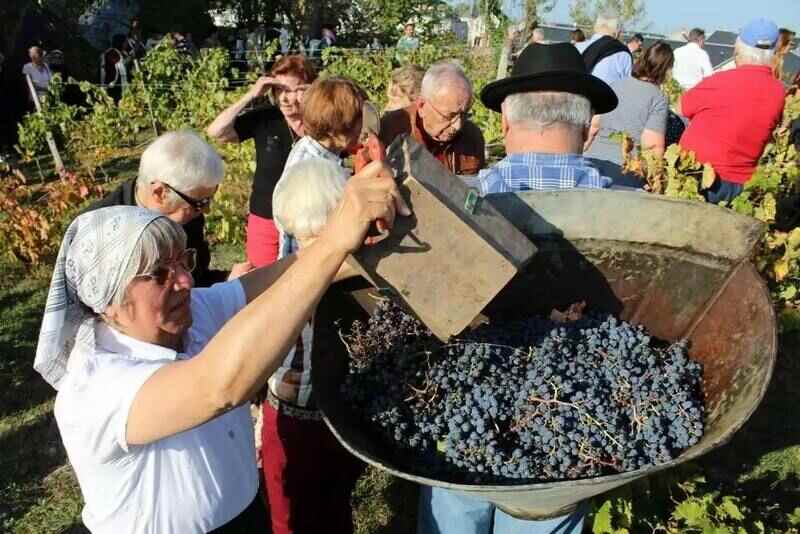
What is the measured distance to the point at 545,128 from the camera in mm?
1892

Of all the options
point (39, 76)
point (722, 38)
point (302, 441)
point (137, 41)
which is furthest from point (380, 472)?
point (722, 38)

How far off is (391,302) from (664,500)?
2.01m

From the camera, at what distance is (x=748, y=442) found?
3.70 m

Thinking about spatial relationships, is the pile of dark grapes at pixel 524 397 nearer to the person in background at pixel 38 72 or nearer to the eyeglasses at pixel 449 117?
the eyeglasses at pixel 449 117

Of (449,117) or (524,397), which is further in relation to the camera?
(449,117)

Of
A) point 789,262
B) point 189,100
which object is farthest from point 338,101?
point 189,100

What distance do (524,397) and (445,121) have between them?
249cm

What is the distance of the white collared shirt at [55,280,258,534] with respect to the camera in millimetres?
1404

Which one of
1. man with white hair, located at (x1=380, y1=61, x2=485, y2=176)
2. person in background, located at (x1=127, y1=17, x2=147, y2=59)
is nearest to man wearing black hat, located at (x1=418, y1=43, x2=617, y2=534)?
man with white hair, located at (x1=380, y1=61, x2=485, y2=176)

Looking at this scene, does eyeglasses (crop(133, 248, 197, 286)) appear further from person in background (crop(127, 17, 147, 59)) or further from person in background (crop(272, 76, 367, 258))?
person in background (crop(127, 17, 147, 59))

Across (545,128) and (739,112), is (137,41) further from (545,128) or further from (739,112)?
(545,128)

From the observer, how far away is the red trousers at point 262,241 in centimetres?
379

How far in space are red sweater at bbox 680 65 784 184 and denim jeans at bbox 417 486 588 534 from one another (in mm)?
2969

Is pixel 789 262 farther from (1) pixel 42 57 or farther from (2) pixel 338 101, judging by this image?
(1) pixel 42 57
